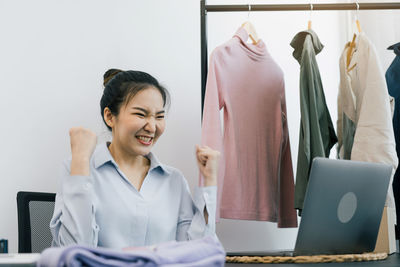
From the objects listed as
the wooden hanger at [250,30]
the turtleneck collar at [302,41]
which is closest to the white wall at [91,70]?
the wooden hanger at [250,30]

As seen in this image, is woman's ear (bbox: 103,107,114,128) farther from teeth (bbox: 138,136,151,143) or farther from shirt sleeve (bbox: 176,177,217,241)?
shirt sleeve (bbox: 176,177,217,241)

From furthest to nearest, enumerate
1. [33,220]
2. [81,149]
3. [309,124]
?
[309,124]
[33,220]
[81,149]

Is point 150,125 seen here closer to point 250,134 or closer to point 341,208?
point 341,208

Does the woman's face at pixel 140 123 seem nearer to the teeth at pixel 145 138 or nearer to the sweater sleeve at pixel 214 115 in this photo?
the teeth at pixel 145 138

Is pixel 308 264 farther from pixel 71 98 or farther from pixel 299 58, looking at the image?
pixel 71 98

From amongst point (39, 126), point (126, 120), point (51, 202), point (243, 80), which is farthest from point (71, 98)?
point (126, 120)

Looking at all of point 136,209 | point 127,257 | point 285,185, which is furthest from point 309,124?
point 127,257

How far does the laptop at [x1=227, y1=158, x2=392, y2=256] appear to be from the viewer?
1438 millimetres

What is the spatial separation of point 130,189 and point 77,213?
0.20 metres

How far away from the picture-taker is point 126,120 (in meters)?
1.45

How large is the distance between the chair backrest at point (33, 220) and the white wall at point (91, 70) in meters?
0.33

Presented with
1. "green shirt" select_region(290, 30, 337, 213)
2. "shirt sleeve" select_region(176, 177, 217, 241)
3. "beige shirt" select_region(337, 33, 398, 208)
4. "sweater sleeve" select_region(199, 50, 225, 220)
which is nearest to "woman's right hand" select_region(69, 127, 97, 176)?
"shirt sleeve" select_region(176, 177, 217, 241)

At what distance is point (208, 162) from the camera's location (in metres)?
1.34

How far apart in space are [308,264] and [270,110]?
3.19ft
